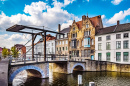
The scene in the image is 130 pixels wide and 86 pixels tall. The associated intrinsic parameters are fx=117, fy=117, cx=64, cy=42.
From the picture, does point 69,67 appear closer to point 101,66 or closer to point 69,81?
point 69,81

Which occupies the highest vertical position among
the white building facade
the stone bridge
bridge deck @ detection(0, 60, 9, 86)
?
the white building facade

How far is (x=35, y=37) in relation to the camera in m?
22.2

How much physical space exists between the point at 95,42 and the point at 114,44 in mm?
5950

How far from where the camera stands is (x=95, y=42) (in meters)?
36.4

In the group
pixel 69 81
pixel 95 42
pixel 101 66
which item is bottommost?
pixel 69 81

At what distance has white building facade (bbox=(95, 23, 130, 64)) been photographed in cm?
3019

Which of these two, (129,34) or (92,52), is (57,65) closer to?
A: (92,52)

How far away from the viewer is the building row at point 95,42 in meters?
30.9

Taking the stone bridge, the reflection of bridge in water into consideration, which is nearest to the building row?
the stone bridge

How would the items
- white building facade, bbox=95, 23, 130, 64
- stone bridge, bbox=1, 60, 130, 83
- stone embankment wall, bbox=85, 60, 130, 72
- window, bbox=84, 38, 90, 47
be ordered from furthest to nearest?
1. window, bbox=84, 38, 90, 47
2. white building facade, bbox=95, 23, 130, 64
3. stone embankment wall, bbox=85, 60, 130, 72
4. stone bridge, bbox=1, 60, 130, 83

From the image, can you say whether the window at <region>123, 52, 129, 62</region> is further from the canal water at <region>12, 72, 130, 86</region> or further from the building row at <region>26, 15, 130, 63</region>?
the canal water at <region>12, 72, 130, 86</region>

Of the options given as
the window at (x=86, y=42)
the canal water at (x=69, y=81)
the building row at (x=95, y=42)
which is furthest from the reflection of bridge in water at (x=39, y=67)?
the window at (x=86, y=42)

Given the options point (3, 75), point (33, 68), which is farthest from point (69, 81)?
point (3, 75)

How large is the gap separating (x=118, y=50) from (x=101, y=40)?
5.73m
